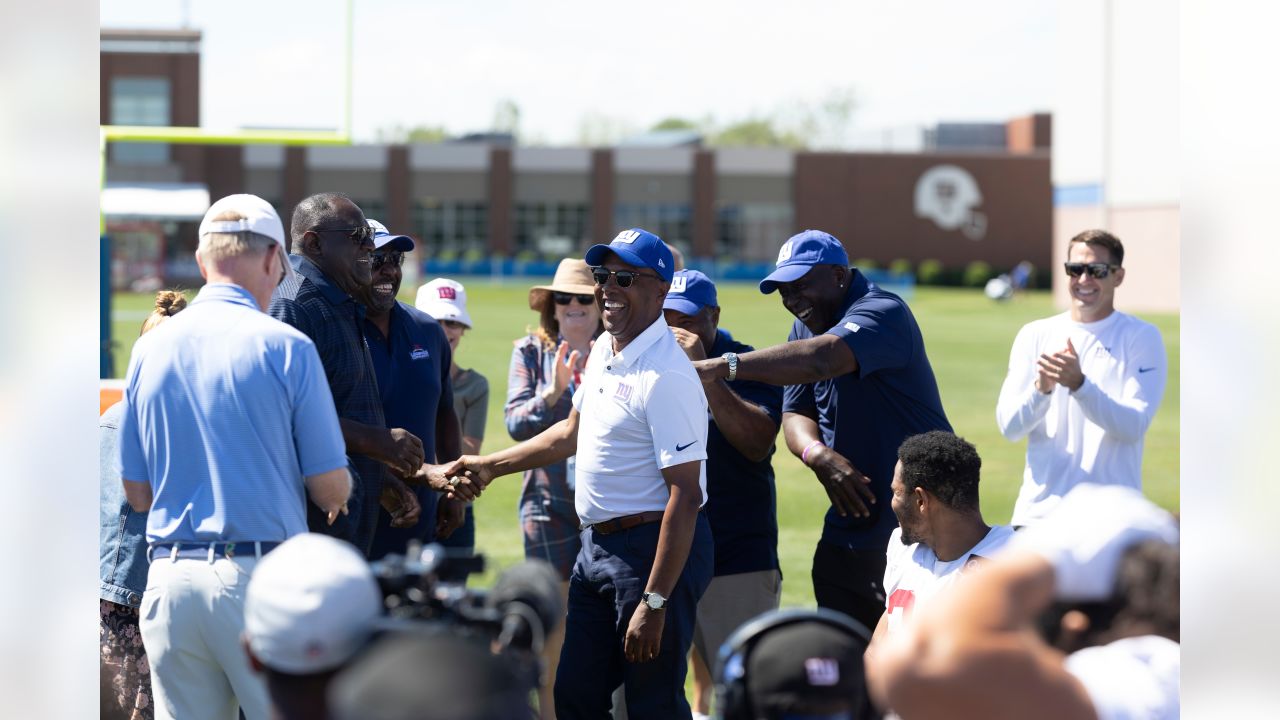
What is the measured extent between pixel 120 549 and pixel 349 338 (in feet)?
3.64

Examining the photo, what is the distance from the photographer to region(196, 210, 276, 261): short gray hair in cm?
390

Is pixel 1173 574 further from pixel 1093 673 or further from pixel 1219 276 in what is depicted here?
pixel 1219 276

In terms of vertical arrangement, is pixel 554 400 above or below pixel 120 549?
above

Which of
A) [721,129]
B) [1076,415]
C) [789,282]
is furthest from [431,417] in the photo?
[721,129]

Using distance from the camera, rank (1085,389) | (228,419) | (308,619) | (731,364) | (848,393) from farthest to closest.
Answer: (1085,389) < (848,393) < (731,364) < (228,419) < (308,619)

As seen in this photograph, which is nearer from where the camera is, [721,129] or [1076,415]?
[1076,415]

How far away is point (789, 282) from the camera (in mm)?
5520

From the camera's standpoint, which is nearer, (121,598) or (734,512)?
(121,598)

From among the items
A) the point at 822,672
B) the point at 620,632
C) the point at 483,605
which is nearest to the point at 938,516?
the point at 620,632

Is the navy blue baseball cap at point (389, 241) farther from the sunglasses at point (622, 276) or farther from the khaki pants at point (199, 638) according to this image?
the khaki pants at point (199, 638)

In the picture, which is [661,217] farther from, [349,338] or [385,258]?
[349,338]

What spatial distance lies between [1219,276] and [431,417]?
316 cm

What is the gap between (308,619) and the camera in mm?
2686

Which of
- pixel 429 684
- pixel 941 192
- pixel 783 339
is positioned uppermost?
pixel 941 192
